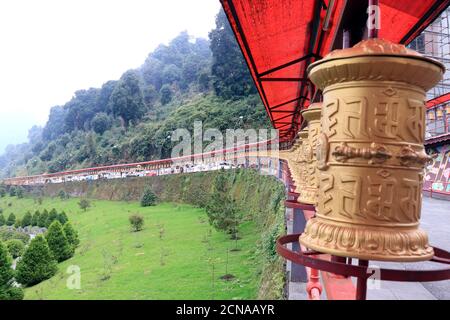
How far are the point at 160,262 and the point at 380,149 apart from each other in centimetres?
1466

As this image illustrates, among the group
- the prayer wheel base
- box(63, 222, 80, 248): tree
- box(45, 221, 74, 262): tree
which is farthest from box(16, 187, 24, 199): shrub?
the prayer wheel base

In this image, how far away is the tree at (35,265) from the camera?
16.1 m

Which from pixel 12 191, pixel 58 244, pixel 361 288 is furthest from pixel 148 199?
pixel 361 288

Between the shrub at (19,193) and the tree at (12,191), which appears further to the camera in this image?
the tree at (12,191)

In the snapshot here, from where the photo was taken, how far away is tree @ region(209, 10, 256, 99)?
39531mm

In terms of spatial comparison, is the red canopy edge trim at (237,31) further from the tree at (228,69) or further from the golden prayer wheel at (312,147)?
the tree at (228,69)

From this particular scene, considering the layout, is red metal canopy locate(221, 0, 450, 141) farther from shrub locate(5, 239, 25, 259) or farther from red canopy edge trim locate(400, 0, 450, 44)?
shrub locate(5, 239, 25, 259)

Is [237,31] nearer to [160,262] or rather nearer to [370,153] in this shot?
[370,153]

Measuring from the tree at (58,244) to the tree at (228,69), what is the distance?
2406 cm

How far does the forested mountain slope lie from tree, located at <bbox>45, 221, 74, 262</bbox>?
17904 mm

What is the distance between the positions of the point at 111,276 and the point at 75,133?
48.6 m

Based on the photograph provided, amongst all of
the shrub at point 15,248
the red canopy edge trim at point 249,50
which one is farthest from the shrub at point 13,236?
the red canopy edge trim at point 249,50

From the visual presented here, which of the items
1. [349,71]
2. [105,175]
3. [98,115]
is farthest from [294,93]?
[98,115]
